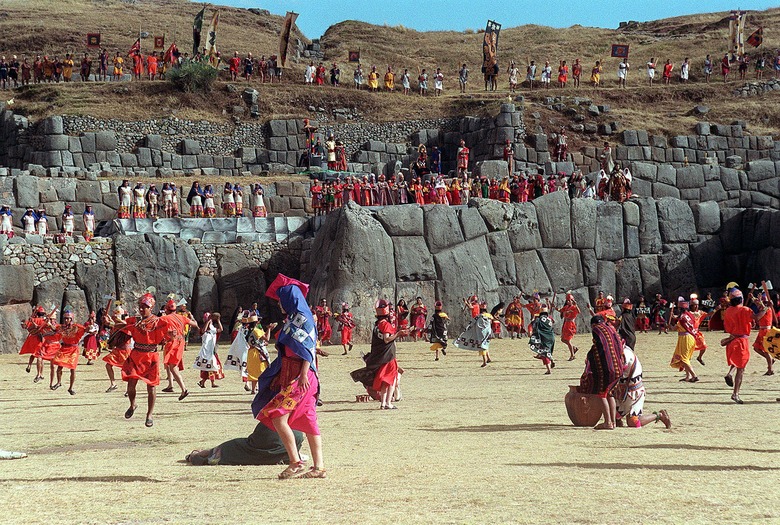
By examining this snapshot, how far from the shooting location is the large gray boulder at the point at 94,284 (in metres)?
31.5

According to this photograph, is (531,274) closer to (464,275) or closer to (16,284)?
(464,275)

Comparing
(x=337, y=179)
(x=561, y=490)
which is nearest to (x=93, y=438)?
(x=561, y=490)

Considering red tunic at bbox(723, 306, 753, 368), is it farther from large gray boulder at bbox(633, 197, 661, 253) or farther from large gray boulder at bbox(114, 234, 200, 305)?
large gray boulder at bbox(633, 197, 661, 253)

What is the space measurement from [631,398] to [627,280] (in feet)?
79.0

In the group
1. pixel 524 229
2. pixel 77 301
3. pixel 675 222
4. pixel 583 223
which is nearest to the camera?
pixel 77 301

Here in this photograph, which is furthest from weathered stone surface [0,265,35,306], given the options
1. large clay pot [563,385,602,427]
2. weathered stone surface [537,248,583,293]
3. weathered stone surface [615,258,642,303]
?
large clay pot [563,385,602,427]

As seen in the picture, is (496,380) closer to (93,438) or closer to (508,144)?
(93,438)

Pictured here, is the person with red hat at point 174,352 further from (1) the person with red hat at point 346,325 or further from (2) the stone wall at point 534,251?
(2) the stone wall at point 534,251

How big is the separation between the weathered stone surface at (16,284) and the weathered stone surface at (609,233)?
17509 millimetres

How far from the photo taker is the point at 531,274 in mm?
33719

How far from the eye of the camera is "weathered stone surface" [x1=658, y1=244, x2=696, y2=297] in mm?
36250

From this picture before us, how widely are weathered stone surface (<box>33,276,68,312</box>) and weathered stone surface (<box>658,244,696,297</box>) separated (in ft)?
62.8

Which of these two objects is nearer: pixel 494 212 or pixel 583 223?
pixel 494 212

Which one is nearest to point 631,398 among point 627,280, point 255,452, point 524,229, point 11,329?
point 255,452
